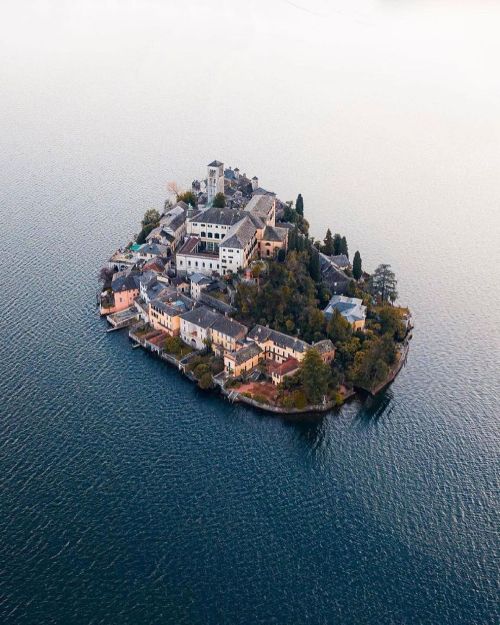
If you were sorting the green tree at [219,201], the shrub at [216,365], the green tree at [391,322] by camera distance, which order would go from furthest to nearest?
the green tree at [219,201] < the green tree at [391,322] < the shrub at [216,365]

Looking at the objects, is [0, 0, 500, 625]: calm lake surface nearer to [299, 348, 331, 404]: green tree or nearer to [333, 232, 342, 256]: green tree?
[299, 348, 331, 404]: green tree

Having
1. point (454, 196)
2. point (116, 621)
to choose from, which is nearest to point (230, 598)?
point (116, 621)

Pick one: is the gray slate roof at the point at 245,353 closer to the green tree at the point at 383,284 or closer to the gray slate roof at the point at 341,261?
the green tree at the point at 383,284

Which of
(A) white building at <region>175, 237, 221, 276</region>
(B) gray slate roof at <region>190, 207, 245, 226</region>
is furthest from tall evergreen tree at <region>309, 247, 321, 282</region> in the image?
(B) gray slate roof at <region>190, 207, 245, 226</region>

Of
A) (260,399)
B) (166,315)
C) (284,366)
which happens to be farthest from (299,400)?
(166,315)

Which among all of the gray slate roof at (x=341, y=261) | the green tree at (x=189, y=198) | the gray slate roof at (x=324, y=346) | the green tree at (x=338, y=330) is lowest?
the gray slate roof at (x=324, y=346)

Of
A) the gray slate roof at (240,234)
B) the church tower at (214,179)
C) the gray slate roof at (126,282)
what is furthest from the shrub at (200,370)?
the church tower at (214,179)
